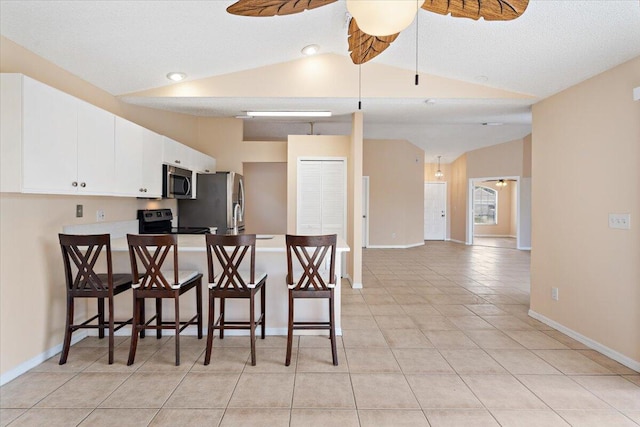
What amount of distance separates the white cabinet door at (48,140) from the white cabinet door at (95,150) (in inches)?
2.4

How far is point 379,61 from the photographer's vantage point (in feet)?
11.7

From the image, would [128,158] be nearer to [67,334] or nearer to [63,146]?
→ [63,146]

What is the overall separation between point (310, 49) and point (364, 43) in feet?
5.82

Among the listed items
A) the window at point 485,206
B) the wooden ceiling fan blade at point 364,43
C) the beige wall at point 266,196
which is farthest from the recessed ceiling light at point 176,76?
the window at point 485,206

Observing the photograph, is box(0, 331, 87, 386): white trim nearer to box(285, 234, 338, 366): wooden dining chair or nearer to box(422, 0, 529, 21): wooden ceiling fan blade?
box(285, 234, 338, 366): wooden dining chair

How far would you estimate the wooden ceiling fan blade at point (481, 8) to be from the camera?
4.86 ft

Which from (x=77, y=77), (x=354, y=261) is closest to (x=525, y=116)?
(x=354, y=261)

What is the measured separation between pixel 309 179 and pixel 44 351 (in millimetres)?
3659

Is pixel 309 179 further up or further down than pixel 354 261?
further up

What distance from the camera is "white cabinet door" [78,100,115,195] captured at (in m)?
2.49

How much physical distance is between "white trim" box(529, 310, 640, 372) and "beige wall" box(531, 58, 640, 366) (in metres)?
0.02

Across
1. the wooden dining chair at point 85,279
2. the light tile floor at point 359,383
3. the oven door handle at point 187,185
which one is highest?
the oven door handle at point 187,185

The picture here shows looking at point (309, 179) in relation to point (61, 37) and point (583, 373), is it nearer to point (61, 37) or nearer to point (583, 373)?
point (61, 37)

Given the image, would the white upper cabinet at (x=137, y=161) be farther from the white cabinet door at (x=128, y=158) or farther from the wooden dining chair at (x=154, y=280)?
the wooden dining chair at (x=154, y=280)
